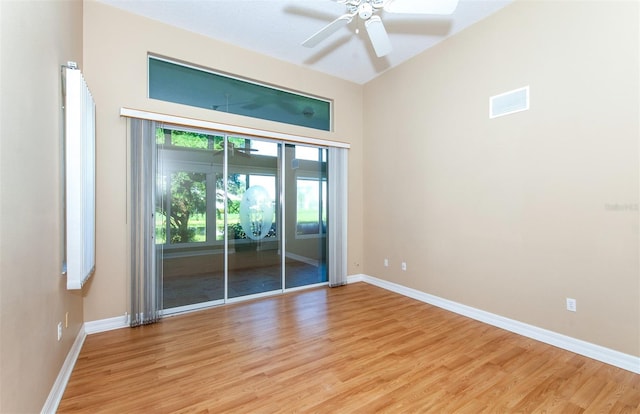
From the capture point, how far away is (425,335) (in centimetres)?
301

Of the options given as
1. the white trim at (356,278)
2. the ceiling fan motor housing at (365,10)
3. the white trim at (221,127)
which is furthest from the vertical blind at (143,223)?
the white trim at (356,278)

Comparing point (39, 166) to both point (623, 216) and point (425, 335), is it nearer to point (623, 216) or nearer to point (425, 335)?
point (425, 335)

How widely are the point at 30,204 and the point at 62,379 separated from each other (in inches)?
56.3

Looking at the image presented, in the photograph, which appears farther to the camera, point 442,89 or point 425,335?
point 442,89

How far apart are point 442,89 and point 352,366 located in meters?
3.55

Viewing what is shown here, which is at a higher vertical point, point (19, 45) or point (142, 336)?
point (19, 45)

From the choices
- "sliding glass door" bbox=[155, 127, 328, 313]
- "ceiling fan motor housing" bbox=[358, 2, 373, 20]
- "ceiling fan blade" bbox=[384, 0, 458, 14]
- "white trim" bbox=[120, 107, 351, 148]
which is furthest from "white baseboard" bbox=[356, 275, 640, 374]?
"ceiling fan motor housing" bbox=[358, 2, 373, 20]

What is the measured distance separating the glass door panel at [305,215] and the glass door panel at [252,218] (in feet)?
0.68

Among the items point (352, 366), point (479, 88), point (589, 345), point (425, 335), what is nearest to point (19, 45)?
point (352, 366)

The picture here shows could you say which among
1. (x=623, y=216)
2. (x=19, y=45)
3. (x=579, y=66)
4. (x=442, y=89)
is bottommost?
(x=623, y=216)

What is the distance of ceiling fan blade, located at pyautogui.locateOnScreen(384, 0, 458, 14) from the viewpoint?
6.98ft

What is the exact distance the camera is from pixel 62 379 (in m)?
2.12

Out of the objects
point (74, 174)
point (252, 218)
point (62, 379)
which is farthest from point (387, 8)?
point (62, 379)

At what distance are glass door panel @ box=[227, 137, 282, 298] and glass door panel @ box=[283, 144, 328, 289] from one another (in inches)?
8.1
